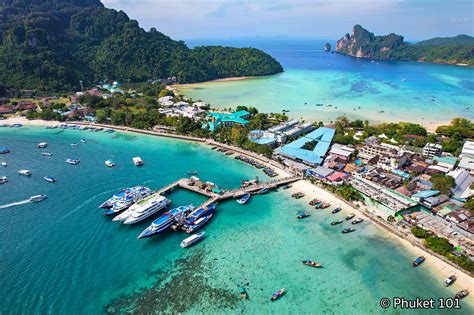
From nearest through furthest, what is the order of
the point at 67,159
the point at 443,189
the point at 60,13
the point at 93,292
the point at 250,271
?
the point at 93,292 → the point at 250,271 → the point at 443,189 → the point at 67,159 → the point at 60,13

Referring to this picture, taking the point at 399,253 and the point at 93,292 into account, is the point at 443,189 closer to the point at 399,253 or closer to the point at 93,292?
the point at 399,253

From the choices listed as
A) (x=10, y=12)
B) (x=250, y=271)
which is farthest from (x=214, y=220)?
(x=10, y=12)

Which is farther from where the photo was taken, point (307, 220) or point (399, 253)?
point (307, 220)

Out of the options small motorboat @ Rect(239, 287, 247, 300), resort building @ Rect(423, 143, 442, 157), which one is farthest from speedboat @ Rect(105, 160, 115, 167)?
resort building @ Rect(423, 143, 442, 157)

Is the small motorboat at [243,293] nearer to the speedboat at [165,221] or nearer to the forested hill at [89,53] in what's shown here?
the speedboat at [165,221]

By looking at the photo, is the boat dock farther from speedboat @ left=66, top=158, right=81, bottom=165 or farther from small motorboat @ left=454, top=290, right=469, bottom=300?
small motorboat @ left=454, top=290, right=469, bottom=300

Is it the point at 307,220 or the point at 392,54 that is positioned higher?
the point at 392,54

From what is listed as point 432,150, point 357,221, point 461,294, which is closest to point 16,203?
point 357,221
